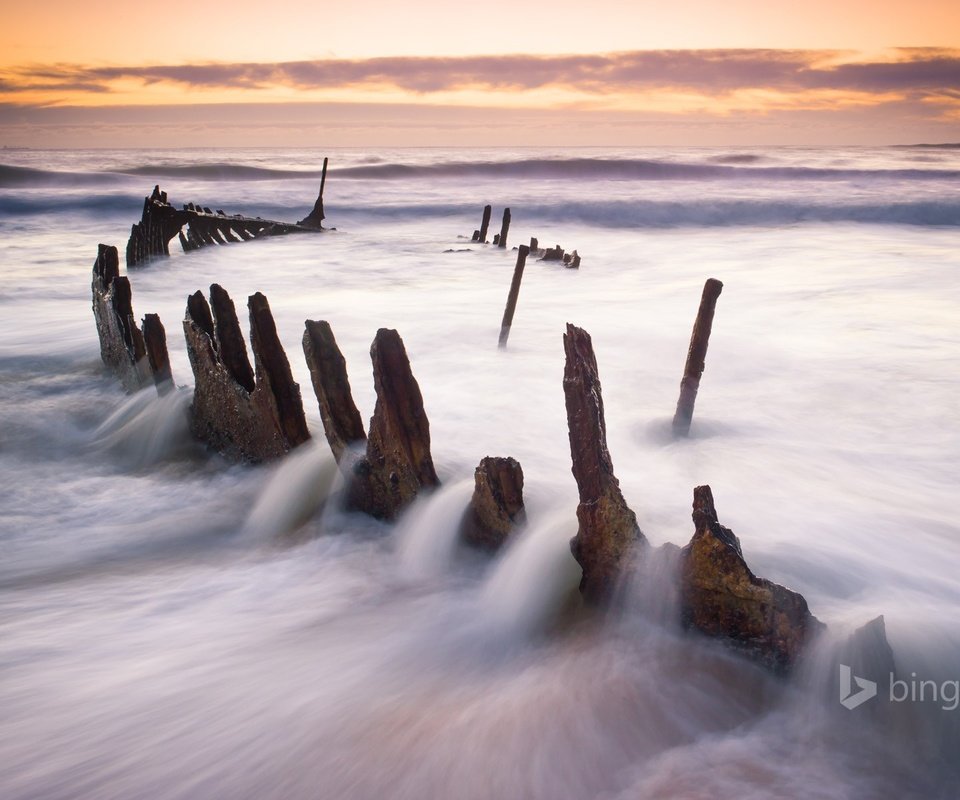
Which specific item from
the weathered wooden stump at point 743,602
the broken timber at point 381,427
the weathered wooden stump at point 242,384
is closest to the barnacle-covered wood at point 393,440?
the broken timber at point 381,427

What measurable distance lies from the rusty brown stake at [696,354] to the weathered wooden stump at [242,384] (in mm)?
2942

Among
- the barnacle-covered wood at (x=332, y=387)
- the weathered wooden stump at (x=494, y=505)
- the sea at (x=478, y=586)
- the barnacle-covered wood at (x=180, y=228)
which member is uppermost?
the barnacle-covered wood at (x=180, y=228)

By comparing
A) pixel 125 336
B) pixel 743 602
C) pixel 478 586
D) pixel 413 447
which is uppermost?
pixel 125 336

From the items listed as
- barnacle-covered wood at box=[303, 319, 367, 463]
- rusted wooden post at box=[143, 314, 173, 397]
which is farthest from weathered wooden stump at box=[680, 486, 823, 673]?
rusted wooden post at box=[143, 314, 173, 397]

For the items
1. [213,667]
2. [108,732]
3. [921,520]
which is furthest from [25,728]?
[921,520]

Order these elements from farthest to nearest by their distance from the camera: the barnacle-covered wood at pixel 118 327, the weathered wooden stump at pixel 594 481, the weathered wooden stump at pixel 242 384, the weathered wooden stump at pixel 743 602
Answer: the barnacle-covered wood at pixel 118 327, the weathered wooden stump at pixel 242 384, the weathered wooden stump at pixel 594 481, the weathered wooden stump at pixel 743 602

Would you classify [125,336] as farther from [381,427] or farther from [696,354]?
[696,354]

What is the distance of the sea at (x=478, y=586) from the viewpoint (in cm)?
294

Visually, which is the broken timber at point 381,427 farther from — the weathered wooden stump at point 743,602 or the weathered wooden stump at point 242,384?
the weathered wooden stump at point 743,602

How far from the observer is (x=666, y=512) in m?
4.96

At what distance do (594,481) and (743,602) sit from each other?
0.81 metres

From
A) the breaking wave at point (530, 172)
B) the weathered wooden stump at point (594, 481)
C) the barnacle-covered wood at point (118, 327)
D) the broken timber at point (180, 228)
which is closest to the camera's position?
the weathered wooden stump at point (594, 481)

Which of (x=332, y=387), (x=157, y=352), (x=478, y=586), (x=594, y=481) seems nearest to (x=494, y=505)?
(x=478, y=586)

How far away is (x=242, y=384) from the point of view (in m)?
5.56
